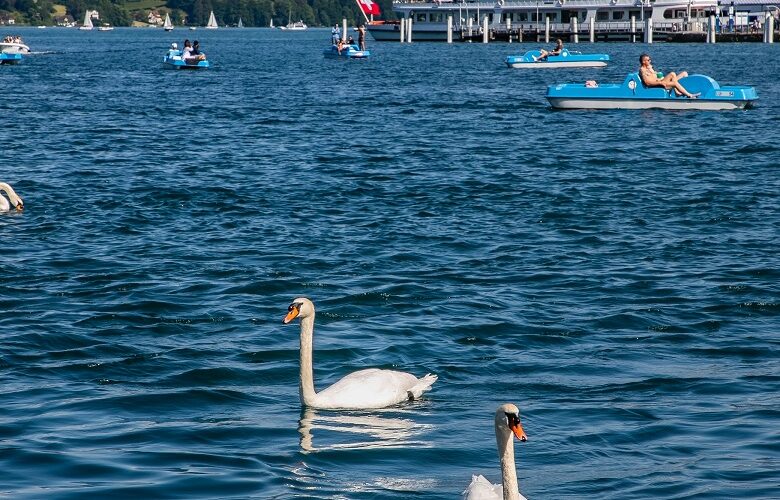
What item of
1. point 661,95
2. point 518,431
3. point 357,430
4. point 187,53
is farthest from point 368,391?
point 187,53

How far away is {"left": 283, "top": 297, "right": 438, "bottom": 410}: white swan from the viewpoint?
1103 centimetres

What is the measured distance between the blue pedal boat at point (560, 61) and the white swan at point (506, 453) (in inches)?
2598

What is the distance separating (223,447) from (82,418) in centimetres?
142

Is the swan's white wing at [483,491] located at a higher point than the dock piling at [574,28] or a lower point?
lower

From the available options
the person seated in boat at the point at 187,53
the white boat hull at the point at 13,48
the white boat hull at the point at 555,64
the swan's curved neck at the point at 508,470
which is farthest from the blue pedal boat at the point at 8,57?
the swan's curved neck at the point at 508,470

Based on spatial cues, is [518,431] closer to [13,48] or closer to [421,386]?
[421,386]

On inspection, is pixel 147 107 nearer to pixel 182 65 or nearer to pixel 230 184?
pixel 230 184

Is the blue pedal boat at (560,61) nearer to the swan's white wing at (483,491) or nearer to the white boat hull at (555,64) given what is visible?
the white boat hull at (555,64)

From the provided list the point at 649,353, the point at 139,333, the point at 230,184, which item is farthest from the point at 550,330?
the point at 230,184

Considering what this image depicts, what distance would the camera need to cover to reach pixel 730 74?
63312 mm

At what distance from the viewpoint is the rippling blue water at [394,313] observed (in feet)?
32.3

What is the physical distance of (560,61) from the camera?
74188 mm

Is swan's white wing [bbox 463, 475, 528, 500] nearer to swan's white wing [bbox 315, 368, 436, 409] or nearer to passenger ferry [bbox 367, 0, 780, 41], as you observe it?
swan's white wing [bbox 315, 368, 436, 409]

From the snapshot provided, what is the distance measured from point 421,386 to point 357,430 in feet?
3.22
